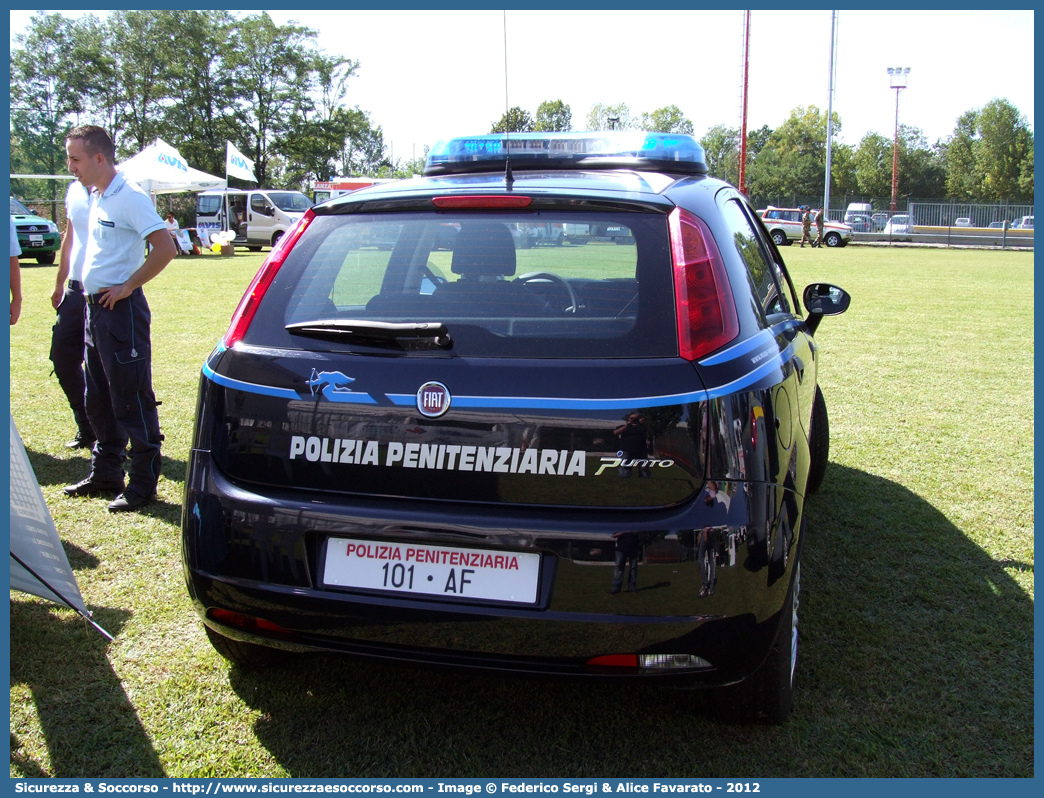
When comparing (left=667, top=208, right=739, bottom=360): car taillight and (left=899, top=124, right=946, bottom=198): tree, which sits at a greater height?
(left=899, top=124, right=946, bottom=198): tree

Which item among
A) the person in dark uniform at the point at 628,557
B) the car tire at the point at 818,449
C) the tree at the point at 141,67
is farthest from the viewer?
the tree at the point at 141,67

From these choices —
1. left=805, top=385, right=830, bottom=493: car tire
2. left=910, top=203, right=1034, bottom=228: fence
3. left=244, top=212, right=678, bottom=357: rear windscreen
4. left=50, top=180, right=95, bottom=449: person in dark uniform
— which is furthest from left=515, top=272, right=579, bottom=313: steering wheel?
left=910, top=203, right=1034, bottom=228: fence

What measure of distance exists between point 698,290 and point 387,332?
82cm

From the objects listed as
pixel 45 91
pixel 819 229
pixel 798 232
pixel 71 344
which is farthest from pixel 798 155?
pixel 71 344

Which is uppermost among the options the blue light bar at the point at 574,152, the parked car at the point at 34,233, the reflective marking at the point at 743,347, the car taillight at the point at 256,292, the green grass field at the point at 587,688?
the parked car at the point at 34,233

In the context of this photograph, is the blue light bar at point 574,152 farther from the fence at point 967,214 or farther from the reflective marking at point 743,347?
the fence at point 967,214

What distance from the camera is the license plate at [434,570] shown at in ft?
7.11

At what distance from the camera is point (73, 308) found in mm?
5004

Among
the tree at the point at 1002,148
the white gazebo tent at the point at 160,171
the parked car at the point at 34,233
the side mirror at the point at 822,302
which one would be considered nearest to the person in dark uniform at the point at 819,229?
the white gazebo tent at the point at 160,171

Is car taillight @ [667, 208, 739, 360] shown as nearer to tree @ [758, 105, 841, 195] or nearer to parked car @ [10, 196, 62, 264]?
parked car @ [10, 196, 62, 264]

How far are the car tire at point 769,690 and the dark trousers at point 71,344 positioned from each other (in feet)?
13.3

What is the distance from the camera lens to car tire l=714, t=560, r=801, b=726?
2490 mm

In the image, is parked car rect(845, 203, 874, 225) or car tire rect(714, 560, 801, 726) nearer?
car tire rect(714, 560, 801, 726)

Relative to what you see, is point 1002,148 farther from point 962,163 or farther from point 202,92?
point 202,92
